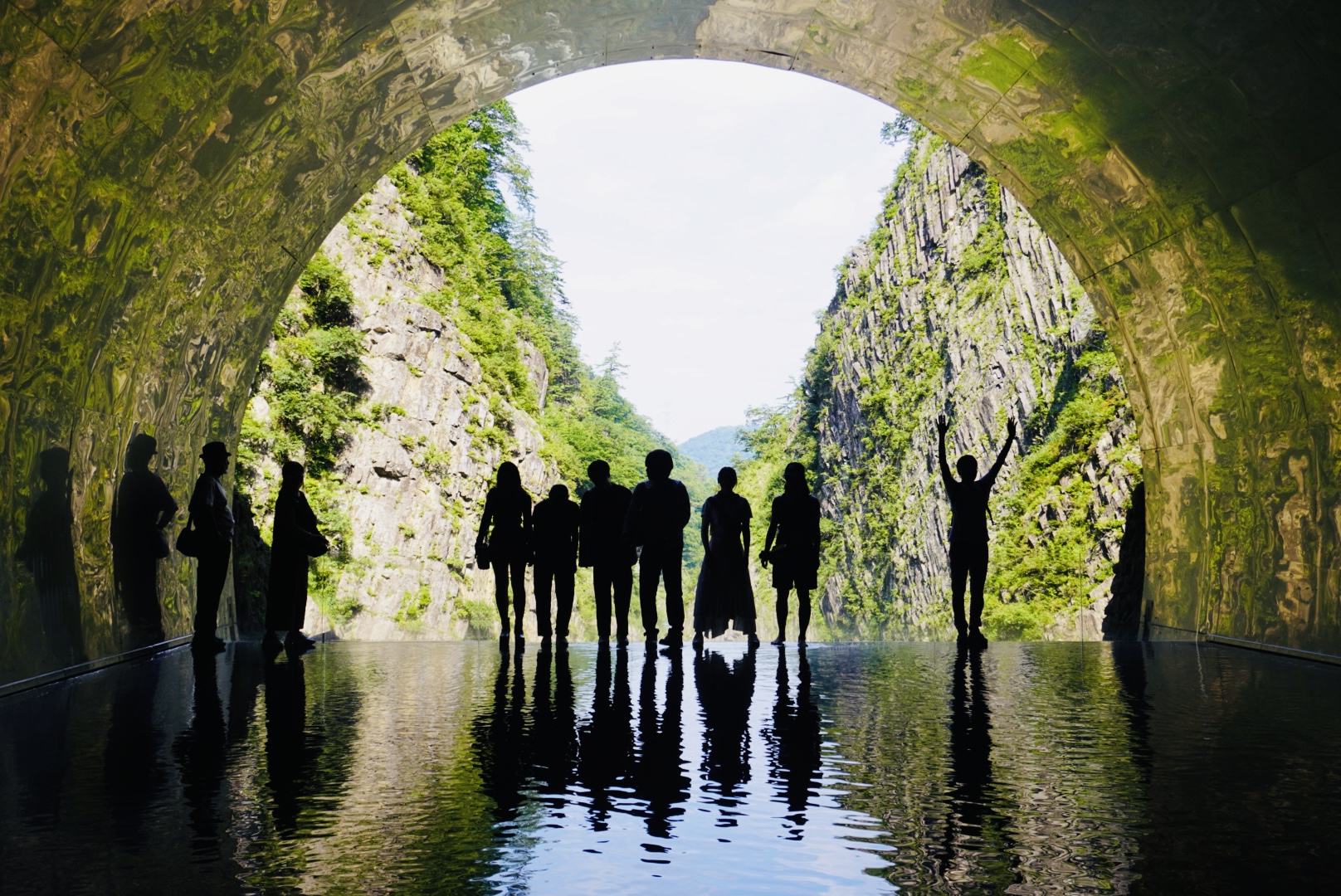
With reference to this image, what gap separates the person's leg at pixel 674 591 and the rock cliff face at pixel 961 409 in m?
14.9

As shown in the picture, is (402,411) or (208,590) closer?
(208,590)

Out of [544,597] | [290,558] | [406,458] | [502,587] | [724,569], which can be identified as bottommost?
[544,597]

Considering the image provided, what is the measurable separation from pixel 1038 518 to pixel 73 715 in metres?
23.1

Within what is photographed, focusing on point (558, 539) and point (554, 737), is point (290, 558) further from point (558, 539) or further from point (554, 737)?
point (554, 737)

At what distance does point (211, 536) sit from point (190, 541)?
0.65 ft

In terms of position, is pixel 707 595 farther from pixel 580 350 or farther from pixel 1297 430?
pixel 580 350

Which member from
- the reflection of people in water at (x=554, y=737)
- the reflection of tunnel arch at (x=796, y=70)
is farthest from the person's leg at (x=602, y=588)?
the reflection of tunnel arch at (x=796, y=70)

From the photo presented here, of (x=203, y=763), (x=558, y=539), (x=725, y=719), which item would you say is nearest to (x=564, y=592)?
(x=558, y=539)

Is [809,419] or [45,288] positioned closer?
[45,288]

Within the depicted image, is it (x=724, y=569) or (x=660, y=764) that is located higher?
(x=724, y=569)

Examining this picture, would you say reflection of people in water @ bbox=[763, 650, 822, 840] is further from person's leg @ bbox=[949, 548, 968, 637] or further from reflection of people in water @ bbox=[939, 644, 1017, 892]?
person's leg @ bbox=[949, 548, 968, 637]

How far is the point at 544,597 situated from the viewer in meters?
12.0

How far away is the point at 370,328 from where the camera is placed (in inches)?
1203

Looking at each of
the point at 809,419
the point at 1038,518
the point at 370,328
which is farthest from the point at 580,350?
the point at 1038,518
